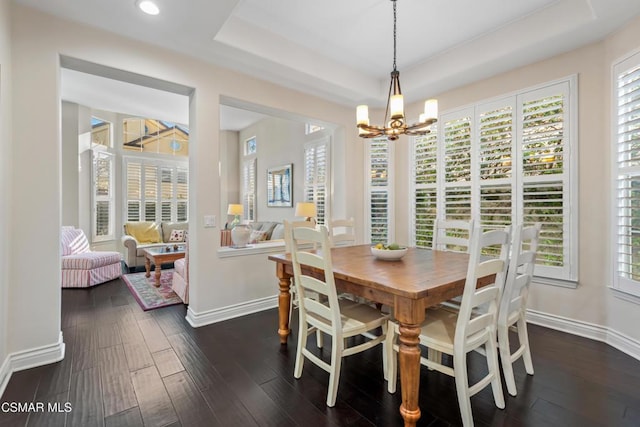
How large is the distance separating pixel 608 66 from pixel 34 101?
15.7 ft

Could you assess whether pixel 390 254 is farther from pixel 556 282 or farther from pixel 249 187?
pixel 249 187

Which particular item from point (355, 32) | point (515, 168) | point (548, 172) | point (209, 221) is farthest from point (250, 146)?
point (548, 172)

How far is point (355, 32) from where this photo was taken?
120 inches

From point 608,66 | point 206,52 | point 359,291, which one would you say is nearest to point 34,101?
point 206,52

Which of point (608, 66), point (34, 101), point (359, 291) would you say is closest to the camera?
point (359, 291)

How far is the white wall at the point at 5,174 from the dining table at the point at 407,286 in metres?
1.90

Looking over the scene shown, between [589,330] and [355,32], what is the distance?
Result: 3.68m

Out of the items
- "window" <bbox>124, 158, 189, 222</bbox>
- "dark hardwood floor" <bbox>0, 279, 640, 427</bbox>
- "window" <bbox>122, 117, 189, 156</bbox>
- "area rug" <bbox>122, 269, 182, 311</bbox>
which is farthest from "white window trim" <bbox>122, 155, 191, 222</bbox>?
"dark hardwood floor" <bbox>0, 279, 640, 427</bbox>

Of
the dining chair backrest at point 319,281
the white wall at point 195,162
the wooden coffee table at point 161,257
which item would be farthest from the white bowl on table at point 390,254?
the wooden coffee table at point 161,257

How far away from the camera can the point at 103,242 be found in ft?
20.2

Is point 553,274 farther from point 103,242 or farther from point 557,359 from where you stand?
point 103,242

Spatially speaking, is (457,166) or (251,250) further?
(457,166)

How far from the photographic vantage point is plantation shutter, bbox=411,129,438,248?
3.91 metres

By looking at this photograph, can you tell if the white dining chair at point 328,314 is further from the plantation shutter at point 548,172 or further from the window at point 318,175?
the window at point 318,175
